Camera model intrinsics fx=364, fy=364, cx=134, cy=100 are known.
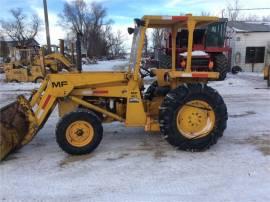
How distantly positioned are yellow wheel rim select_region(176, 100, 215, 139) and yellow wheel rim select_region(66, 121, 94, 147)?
4.72 feet

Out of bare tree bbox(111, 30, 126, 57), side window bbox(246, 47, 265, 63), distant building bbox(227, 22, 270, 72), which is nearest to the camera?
distant building bbox(227, 22, 270, 72)

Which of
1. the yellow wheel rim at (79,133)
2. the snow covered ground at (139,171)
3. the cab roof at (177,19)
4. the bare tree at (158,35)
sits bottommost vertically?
the snow covered ground at (139,171)

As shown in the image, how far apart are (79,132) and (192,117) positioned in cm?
187

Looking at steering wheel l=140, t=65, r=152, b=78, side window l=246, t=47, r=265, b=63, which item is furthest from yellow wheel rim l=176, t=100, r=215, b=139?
side window l=246, t=47, r=265, b=63

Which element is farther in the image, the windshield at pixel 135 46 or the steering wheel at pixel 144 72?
the steering wheel at pixel 144 72

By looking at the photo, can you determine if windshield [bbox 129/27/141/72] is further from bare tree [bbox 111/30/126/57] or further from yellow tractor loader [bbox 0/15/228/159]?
bare tree [bbox 111/30/126/57]

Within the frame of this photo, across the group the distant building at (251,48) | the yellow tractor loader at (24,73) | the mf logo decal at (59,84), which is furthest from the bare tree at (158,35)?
the distant building at (251,48)

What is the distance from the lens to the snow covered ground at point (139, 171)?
4.44 m

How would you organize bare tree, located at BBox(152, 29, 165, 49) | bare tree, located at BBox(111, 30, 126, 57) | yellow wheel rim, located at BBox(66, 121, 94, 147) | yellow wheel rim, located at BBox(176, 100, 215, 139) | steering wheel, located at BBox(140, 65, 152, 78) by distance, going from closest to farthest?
yellow wheel rim, located at BBox(66, 121, 94, 147)
yellow wheel rim, located at BBox(176, 100, 215, 139)
steering wheel, located at BBox(140, 65, 152, 78)
bare tree, located at BBox(152, 29, 165, 49)
bare tree, located at BBox(111, 30, 126, 57)

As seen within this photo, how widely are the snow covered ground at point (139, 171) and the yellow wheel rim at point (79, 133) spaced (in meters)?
0.24

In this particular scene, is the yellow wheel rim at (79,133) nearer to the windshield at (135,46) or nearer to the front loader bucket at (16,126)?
the front loader bucket at (16,126)

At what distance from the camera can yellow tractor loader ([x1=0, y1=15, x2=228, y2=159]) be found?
5.72 meters

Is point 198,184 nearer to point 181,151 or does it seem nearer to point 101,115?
point 181,151

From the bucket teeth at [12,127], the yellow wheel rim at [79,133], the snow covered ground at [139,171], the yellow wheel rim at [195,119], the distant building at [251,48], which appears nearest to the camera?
the snow covered ground at [139,171]
